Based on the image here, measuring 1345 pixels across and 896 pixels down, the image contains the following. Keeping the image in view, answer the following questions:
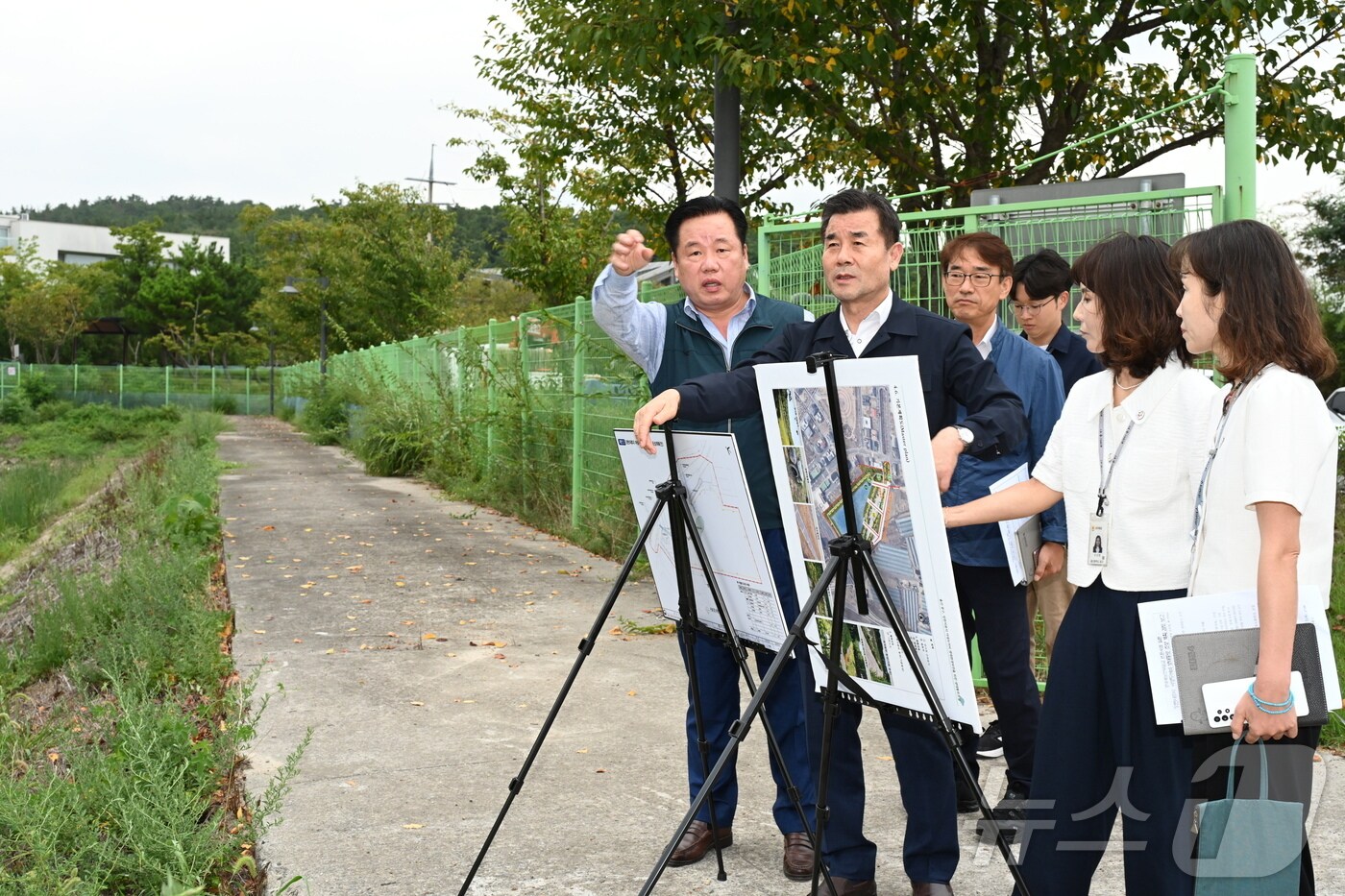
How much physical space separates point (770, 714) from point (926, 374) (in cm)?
118

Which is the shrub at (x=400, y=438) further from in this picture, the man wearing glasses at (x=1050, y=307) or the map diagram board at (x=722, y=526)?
the map diagram board at (x=722, y=526)

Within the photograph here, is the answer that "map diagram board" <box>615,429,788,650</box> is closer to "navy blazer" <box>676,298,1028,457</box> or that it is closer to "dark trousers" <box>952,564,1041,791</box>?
"navy blazer" <box>676,298,1028,457</box>

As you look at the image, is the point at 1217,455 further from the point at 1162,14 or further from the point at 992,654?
the point at 1162,14

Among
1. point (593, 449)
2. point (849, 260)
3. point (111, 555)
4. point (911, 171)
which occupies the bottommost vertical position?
point (111, 555)

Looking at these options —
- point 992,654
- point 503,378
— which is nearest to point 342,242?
point 503,378

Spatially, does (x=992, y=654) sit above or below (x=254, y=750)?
above

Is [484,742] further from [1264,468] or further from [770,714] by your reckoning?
[1264,468]

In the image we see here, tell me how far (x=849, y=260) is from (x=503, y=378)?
32.3 feet

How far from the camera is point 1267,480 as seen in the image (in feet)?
7.73

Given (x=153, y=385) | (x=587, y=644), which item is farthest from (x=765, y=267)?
(x=153, y=385)

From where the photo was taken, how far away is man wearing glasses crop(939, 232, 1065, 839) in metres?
3.76

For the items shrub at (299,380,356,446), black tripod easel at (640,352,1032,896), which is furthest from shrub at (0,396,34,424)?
black tripod easel at (640,352,1032,896)

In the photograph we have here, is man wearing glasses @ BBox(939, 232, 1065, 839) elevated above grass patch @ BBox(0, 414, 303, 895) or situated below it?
above

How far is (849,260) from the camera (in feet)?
10.5
